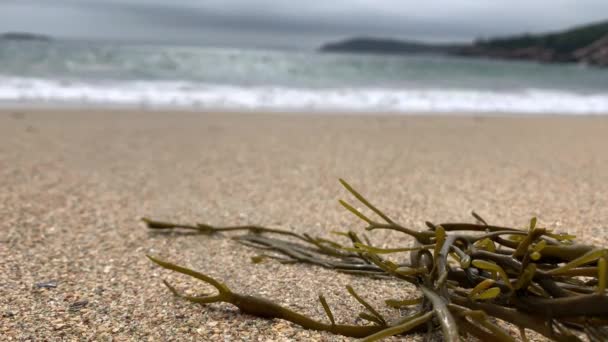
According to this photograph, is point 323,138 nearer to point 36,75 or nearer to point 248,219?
point 248,219

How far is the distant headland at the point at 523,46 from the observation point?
38.0m

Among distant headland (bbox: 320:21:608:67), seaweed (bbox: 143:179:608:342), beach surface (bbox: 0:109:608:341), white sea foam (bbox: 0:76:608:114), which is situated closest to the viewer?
seaweed (bbox: 143:179:608:342)

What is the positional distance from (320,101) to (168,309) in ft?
23.2

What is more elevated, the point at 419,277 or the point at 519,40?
the point at 519,40

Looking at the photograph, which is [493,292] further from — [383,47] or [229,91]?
[383,47]

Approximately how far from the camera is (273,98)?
8133mm

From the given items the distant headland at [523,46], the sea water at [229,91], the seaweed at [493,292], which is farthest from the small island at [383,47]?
the seaweed at [493,292]

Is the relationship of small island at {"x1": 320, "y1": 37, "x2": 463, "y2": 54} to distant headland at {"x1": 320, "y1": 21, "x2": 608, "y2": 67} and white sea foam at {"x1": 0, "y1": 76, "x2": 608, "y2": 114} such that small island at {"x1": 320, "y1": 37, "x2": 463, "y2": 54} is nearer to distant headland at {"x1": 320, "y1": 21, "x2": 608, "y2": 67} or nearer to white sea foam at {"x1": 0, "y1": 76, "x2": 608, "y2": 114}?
distant headland at {"x1": 320, "y1": 21, "x2": 608, "y2": 67}

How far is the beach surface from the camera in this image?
1.13 m

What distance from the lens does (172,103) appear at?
7.16 meters

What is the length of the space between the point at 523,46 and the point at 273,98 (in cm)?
4380

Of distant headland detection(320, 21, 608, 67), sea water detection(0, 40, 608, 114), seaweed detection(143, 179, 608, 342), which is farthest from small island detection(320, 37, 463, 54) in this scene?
seaweed detection(143, 179, 608, 342)

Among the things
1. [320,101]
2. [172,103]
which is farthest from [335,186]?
[320,101]

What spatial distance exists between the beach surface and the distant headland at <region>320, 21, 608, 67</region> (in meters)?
35.6
